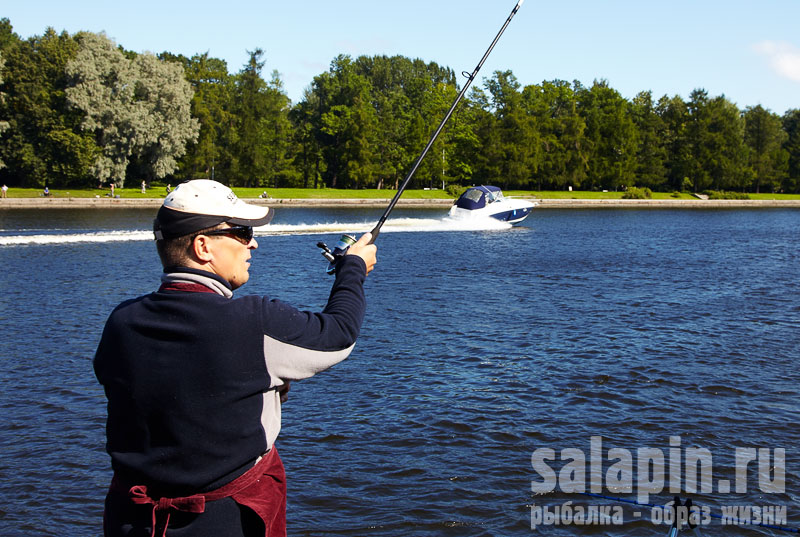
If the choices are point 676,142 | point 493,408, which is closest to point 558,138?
point 676,142

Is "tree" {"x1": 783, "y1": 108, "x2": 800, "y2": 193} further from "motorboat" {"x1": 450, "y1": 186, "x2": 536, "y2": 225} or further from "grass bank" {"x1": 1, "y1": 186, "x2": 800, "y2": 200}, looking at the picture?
"motorboat" {"x1": 450, "y1": 186, "x2": 536, "y2": 225}

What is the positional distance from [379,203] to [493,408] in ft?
250

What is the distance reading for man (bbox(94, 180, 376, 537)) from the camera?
277cm

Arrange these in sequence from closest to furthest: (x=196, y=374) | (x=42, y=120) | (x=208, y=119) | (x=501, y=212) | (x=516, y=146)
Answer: (x=196, y=374)
(x=501, y=212)
(x=42, y=120)
(x=208, y=119)
(x=516, y=146)

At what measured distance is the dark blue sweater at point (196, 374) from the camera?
2.75 metres

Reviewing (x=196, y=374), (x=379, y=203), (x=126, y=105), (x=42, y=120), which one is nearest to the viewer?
(x=196, y=374)

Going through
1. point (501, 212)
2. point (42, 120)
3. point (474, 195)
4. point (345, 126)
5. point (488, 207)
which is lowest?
point (501, 212)

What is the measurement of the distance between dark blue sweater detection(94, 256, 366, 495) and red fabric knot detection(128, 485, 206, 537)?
0.11ft

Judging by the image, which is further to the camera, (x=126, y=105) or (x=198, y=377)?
(x=126, y=105)

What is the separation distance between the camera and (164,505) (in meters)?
2.82

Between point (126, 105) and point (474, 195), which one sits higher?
point (126, 105)

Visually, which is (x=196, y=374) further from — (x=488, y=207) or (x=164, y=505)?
(x=488, y=207)

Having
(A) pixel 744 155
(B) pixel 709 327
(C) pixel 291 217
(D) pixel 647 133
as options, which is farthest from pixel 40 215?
(A) pixel 744 155

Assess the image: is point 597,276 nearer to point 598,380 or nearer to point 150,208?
point 598,380
